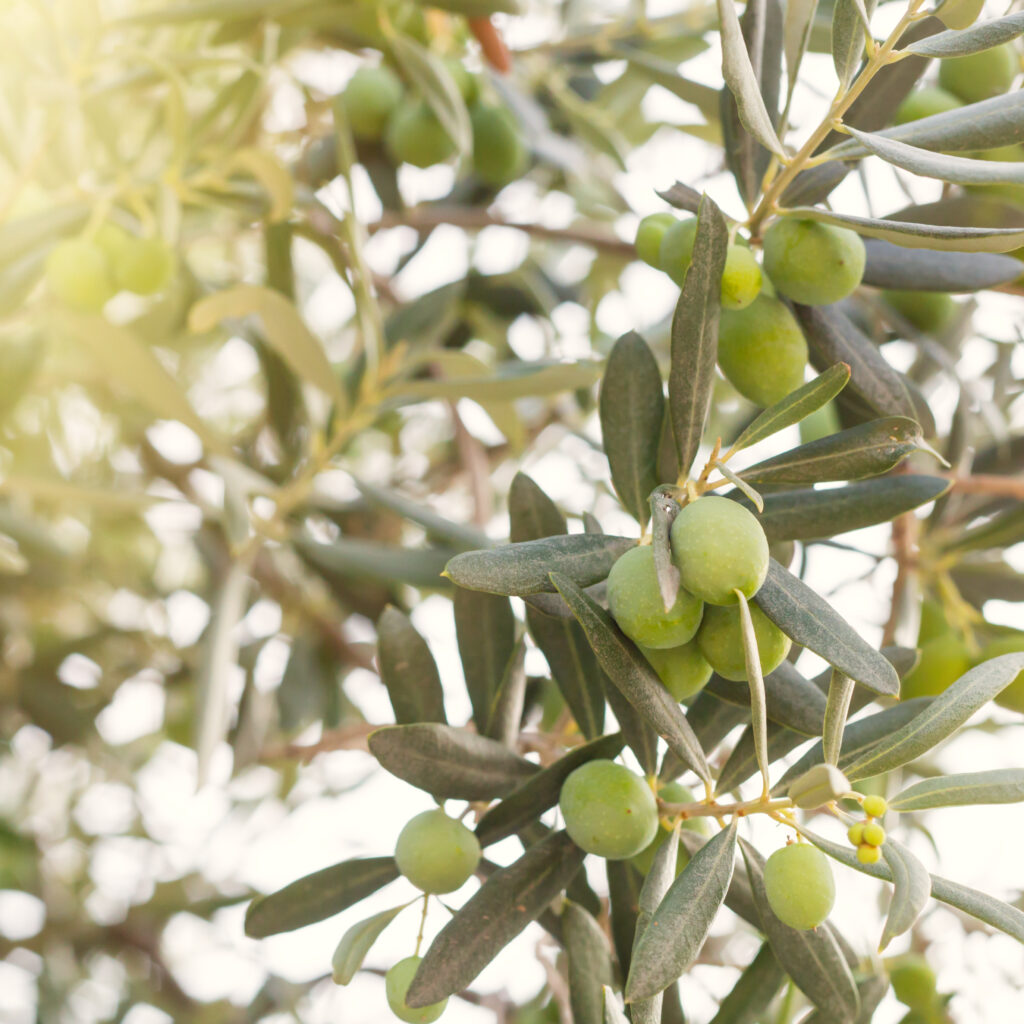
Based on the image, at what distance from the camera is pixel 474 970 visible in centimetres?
80

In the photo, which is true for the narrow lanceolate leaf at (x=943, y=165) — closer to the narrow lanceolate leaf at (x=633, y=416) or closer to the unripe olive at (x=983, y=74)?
the narrow lanceolate leaf at (x=633, y=416)

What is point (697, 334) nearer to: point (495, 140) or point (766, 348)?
point (766, 348)

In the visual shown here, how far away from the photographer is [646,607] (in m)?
0.71

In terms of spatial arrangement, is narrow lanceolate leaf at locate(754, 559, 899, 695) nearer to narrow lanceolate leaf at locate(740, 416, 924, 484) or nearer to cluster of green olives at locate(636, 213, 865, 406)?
narrow lanceolate leaf at locate(740, 416, 924, 484)

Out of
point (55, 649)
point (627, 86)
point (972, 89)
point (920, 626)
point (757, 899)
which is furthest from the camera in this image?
point (55, 649)

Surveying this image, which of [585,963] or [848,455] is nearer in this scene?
[848,455]

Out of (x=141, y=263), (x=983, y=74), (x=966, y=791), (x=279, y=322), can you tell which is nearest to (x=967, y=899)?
(x=966, y=791)

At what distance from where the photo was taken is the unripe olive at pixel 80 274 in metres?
1.41

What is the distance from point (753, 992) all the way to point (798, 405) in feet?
2.14

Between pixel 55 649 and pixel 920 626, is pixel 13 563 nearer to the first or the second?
pixel 55 649

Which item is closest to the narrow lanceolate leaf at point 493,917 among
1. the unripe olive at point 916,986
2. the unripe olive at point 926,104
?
the unripe olive at point 916,986

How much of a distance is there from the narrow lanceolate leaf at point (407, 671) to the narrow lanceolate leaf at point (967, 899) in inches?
16.5

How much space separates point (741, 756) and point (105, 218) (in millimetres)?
1273

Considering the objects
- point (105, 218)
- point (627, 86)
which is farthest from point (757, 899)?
point (627, 86)
